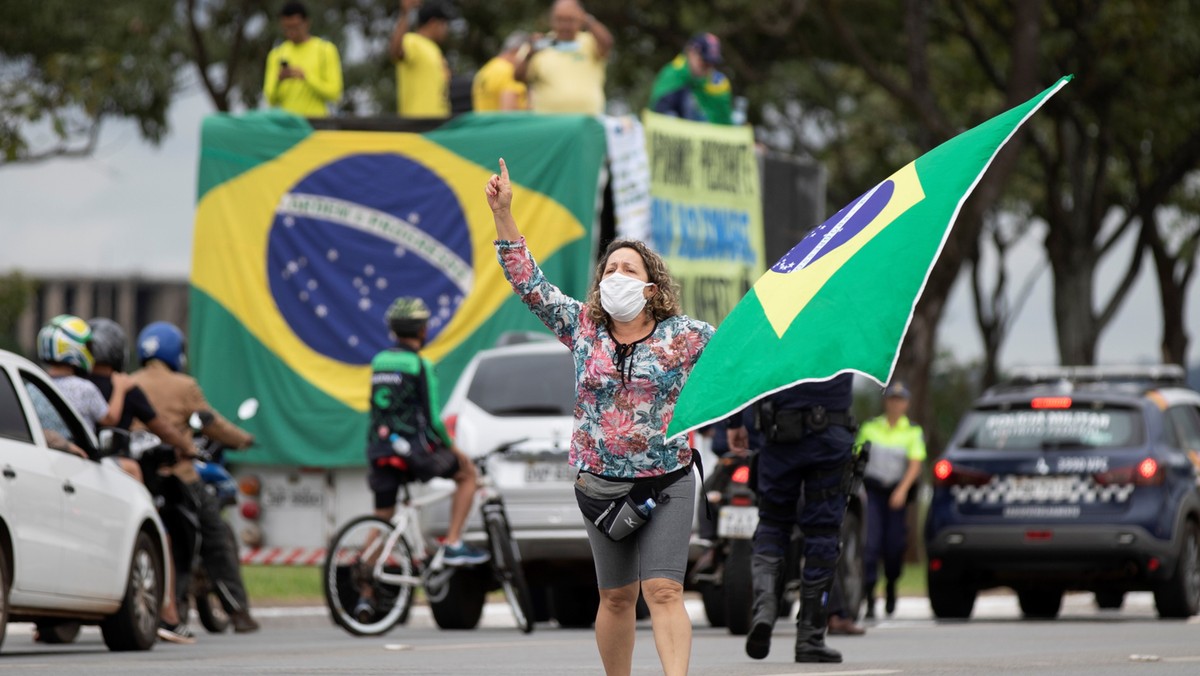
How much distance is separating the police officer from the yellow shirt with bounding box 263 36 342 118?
789 centimetres

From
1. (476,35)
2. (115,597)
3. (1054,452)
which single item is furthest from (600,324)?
(476,35)

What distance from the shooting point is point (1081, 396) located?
1706 centimetres

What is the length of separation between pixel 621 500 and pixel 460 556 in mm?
6403

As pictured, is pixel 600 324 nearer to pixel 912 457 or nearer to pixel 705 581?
pixel 705 581

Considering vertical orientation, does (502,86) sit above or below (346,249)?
above

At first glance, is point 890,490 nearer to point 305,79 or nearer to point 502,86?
point 502,86

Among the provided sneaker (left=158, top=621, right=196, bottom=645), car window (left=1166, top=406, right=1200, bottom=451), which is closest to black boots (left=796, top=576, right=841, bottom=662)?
sneaker (left=158, top=621, right=196, bottom=645)

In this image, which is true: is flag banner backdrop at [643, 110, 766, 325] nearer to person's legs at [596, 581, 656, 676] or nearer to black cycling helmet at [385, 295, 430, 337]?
black cycling helmet at [385, 295, 430, 337]

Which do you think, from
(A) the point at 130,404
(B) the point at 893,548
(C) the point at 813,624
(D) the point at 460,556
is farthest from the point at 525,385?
(B) the point at 893,548

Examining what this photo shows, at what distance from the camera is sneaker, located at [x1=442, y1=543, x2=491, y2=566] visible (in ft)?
47.1

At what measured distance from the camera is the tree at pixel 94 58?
2480cm

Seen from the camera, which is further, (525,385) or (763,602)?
(525,385)

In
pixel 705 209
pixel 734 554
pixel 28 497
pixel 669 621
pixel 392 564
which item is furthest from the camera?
pixel 705 209

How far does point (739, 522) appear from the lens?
1389 centimetres
